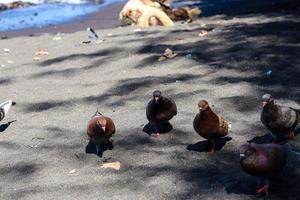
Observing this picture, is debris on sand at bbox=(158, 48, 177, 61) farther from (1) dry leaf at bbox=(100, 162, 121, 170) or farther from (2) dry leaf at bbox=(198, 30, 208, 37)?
(1) dry leaf at bbox=(100, 162, 121, 170)

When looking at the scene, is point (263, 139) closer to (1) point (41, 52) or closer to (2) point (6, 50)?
(1) point (41, 52)

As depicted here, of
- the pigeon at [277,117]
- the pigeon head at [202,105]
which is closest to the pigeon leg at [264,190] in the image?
the pigeon at [277,117]

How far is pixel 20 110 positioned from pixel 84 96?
2.93 ft

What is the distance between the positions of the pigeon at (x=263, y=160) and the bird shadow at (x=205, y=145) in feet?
3.49

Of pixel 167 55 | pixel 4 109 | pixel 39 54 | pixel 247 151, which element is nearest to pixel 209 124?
pixel 247 151

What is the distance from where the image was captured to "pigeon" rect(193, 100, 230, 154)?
15.3 ft

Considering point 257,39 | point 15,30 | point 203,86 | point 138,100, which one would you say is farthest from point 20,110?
point 15,30

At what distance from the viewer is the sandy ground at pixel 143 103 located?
14.8ft

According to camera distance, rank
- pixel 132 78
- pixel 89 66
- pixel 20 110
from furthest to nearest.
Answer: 1. pixel 89 66
2. pixel 132 78
3. pixel 20 110

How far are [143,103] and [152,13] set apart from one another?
19.9ft

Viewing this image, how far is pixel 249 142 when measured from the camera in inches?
199

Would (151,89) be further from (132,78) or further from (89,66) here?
(89,66)

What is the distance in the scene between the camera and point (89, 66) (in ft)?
29.0

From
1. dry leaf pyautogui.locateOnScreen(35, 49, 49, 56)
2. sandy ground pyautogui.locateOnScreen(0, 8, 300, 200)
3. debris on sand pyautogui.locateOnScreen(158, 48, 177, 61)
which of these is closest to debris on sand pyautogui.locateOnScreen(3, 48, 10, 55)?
sandy ground pyautogui.locateOnScreen(0, 8, 300, 200)
